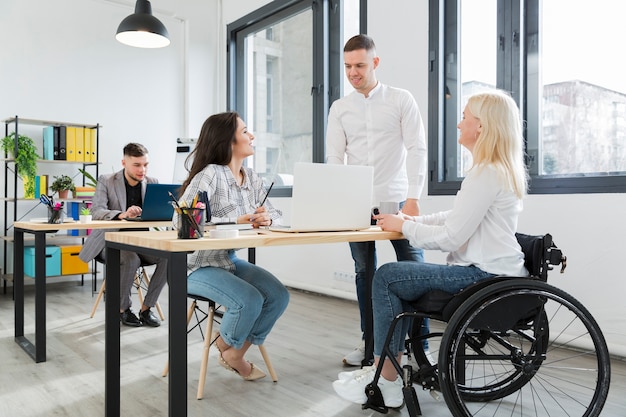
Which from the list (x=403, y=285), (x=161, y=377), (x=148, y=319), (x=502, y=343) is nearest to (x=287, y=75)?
(x=148, y=319)

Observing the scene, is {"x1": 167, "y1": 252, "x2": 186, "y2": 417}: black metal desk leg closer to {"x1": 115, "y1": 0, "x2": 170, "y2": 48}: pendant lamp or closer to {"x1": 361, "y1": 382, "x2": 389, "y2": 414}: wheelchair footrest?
{"x1": 361, "y1": 382, "x2": 389, "y2": 414}: wheelchair footrest

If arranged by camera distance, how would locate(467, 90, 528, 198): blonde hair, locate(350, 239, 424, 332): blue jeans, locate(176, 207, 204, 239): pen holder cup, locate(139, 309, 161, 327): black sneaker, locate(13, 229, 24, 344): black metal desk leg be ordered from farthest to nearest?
1. locate(139, 309, 161, 327): black sneaker
2. locate(13, 229, 24, 344): black metal desk leg
3. locate(350, 239, 424, 332): blue jeans
4. locate(467, 90, 528, 198): blonde hair
5. locate(176, 207, 204, 239): pen holder cup

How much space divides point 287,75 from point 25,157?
2343mm

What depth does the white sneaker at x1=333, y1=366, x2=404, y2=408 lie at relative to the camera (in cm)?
193

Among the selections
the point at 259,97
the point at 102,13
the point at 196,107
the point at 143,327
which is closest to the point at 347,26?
the point at 259,97

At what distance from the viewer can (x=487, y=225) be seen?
5.74 ft

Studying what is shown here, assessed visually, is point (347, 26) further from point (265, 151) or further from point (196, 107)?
point (196, 107)

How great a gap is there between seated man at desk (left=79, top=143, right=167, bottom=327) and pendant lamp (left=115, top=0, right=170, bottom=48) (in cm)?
→ 82

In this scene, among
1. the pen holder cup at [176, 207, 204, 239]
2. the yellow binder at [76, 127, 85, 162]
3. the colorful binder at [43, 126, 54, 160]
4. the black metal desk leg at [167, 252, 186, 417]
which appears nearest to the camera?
the black metal desk leg at [167, 252, 186, 417]

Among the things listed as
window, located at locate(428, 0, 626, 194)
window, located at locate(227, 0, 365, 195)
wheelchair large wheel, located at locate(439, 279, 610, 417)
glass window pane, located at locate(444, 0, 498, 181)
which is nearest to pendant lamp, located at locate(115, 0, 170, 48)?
window, located at locate(227, 0, 365, 195)

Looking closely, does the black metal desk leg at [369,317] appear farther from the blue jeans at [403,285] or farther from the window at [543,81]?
the window at [543,81]

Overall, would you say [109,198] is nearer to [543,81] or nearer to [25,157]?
[25,157]

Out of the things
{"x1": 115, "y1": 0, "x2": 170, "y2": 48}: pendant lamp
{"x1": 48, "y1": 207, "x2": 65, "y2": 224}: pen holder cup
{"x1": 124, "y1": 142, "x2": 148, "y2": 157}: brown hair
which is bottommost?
{"x1": 48, "y1": 207, "x2": 65, "y2": 224}: pen holder cup

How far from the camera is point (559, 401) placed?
83.6 inches
